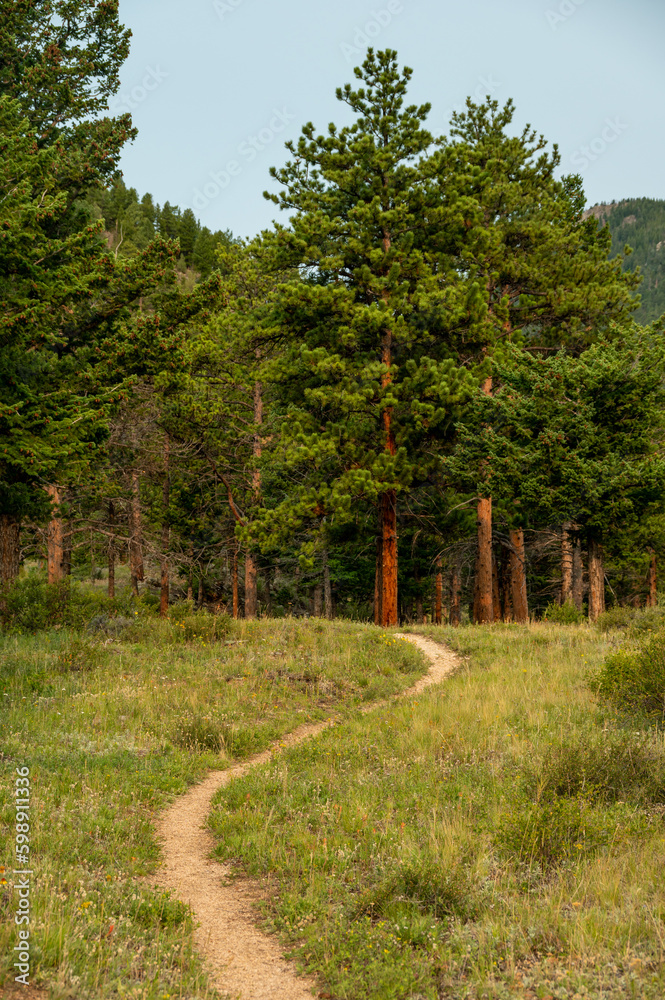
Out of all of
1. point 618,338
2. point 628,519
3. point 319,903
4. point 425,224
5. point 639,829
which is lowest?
point 319,903

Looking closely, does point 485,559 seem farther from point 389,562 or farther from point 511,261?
point 511,261

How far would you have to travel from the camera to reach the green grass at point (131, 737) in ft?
12.9

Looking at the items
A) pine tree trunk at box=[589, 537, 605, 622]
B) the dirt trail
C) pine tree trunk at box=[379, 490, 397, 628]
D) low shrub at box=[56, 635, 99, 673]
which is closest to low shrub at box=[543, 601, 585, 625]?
pine tree trunk at box=[589, 537, 605, 622]

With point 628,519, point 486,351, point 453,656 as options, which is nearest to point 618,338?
point 486,351

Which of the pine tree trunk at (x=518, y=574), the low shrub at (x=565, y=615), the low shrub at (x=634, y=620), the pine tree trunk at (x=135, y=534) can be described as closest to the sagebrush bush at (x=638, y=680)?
the low shrub at (x=634, y=620)

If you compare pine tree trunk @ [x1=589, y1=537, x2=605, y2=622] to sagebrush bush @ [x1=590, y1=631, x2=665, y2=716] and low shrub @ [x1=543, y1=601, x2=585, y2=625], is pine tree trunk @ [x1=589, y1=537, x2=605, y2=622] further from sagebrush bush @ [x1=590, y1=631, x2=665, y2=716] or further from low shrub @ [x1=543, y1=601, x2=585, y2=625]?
sagebrush bush @ [x1=590, y1=631, x2=665, y2=716]

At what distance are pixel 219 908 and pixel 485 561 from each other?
1848 cm

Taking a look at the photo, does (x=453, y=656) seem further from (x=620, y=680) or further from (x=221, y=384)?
(x=221, y=384)

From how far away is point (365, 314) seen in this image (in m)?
18.4

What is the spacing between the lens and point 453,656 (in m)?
15.0

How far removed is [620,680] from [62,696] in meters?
8.08

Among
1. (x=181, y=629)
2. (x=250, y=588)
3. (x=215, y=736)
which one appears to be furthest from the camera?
(x=250, y=588)

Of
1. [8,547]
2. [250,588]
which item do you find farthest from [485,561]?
[8,547]

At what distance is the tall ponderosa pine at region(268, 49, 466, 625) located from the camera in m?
18.9
